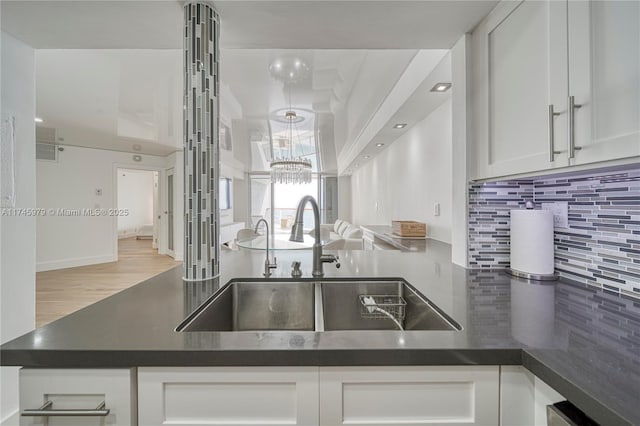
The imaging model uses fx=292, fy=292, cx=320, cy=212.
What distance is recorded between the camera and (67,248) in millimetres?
5875

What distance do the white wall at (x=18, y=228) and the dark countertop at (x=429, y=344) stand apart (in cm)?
108

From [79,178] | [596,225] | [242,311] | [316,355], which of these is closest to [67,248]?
[79,178]

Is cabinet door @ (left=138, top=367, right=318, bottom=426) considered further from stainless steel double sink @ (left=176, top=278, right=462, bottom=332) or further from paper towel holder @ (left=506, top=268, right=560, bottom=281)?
paper towel holder @ (left=506, top=268, right=560, bottom=281)

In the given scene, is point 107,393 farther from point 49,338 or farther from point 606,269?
point 606,269

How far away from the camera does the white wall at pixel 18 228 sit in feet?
4.99

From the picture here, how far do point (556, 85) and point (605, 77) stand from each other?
0.15 metres

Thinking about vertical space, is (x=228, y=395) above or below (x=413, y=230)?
below

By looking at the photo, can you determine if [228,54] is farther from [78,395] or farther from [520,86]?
[78,395]

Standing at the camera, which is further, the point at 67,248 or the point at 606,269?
the point at 67,248

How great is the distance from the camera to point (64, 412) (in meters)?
0.67

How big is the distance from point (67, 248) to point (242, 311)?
6.59m

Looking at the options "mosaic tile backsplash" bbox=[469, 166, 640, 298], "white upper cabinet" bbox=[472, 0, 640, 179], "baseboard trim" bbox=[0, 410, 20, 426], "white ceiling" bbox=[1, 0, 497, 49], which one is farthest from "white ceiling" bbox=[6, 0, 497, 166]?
"baseboard trim" bbox=[0, 410, 20, 426]

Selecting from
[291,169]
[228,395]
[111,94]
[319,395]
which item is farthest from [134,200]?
[319,395]

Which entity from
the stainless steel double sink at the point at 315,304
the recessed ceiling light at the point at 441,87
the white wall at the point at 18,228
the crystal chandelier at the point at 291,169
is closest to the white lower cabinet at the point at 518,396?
the stainless steel double sink at the point at 315,304
